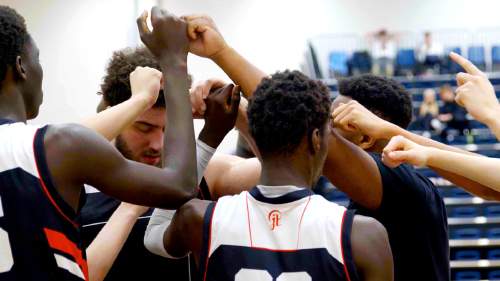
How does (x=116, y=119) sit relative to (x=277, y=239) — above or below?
above

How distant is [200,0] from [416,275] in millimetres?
14444

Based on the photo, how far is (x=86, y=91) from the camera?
10.9 meters

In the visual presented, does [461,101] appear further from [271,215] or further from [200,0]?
[200,0]

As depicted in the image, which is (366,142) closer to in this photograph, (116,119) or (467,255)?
(116,119)

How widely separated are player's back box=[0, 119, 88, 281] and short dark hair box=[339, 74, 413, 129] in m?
1.49

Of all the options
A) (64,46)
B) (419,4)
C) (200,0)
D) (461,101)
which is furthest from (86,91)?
(419,4)

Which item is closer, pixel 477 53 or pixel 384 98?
pixel 384 98

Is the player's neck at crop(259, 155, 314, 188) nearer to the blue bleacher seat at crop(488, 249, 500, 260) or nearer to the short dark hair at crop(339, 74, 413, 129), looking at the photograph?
the short dark hair at crop(339, 74, 413, 129)

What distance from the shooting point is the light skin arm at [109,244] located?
8.21 ft

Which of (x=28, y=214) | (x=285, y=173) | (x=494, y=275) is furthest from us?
(x=494, y=275)

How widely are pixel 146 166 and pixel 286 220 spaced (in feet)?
1.40

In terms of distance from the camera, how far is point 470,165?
2441 mm

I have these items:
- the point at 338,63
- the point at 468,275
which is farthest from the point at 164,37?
the point at 338,63

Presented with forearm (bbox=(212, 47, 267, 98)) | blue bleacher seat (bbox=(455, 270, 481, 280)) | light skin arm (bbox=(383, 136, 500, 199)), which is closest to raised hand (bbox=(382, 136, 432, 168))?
light skin arm (bbox=(383, 136, 500, 199))
